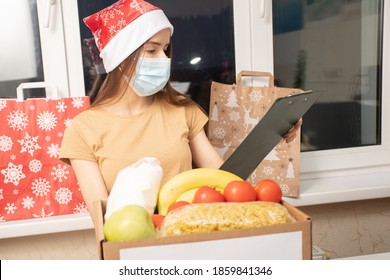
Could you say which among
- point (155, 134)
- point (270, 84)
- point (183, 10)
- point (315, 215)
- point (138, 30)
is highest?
point (183, 10)

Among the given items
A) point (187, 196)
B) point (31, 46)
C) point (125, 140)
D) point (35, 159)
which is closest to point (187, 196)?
point (187, 196)

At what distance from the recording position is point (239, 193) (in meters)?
0.82

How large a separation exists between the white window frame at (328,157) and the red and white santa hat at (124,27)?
0.60 m

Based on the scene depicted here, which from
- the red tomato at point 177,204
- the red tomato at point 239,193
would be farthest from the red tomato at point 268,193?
the red tomato at point 177,204

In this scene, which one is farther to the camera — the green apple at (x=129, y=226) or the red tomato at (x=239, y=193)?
the red tomato at (x=239, y=193)

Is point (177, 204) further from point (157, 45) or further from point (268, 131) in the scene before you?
point (157, 45)

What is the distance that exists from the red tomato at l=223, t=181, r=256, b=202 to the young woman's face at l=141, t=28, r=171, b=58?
71cm

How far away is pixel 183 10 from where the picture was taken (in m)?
1.92

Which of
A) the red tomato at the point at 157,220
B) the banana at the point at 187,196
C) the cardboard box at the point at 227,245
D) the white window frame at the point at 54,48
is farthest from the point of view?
the white window frame at the point at 54,48

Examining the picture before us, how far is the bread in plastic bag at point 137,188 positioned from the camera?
836 millimetres

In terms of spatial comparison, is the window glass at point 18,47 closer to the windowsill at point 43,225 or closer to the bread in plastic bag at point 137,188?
the windowsill at point 43,225

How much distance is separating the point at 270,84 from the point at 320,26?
0.41 m

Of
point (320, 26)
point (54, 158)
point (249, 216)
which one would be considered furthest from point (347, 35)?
point (249, 216)
